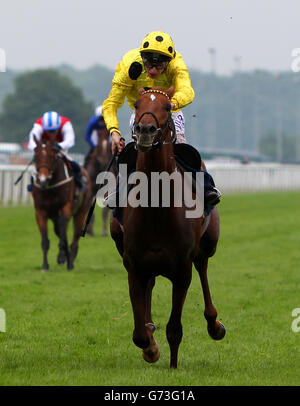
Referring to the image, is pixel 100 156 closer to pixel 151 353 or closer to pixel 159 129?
pixel 151 353

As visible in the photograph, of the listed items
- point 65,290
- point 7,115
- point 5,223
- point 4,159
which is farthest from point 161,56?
point 7,115

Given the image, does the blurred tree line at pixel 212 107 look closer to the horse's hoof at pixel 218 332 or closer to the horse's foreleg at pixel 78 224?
the horse's foreleg at pixel 78 224

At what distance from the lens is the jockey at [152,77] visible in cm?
711

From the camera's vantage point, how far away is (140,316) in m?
6.87

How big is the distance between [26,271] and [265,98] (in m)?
128

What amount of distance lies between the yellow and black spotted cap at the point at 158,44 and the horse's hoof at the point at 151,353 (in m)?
2.14

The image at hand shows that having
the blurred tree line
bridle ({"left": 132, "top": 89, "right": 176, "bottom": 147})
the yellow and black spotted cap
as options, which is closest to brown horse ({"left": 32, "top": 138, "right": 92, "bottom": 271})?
the yellow and black spotted cap

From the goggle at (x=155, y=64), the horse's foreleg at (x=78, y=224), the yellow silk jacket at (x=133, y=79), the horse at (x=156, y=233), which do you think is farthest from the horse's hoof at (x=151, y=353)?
the horse's foreleg at (x=78, y=224)

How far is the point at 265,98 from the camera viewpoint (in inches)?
5482

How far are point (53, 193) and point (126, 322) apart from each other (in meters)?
5.15

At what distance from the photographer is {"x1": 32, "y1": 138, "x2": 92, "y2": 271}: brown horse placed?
1388 cm

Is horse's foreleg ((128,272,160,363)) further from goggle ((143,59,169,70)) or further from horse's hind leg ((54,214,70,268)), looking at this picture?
horse's hind leg ((54,214,70,268))

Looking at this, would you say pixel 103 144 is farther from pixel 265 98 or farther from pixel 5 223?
pixel 265 98

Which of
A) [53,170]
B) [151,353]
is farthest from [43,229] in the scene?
[151,353]
